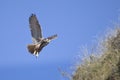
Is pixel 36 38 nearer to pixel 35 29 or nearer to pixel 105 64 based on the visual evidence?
pixel 35 29

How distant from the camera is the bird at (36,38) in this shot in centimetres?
1040

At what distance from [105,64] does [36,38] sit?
4.49 meters

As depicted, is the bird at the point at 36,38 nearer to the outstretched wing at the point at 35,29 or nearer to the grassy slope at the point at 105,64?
the outstretched wing at the point at 35,29

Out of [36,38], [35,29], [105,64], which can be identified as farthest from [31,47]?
[105,64]

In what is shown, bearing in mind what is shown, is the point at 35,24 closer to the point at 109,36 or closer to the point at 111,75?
the point at 111,75

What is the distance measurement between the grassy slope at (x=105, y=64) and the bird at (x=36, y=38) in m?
3.97

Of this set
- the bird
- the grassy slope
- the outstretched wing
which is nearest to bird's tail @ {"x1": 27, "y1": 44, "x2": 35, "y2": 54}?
the bird

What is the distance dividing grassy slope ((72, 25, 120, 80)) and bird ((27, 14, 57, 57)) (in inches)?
156

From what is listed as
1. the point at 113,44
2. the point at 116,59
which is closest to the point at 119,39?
the point at 113,44

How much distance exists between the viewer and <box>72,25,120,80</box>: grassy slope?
14.0 m

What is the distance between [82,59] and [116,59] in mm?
1714

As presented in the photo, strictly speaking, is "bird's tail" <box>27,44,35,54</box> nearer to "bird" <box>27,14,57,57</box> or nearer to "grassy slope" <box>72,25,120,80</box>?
"bird" <box>27,14,57,57</box>

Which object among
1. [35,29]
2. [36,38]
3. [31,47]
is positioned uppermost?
[35,29]

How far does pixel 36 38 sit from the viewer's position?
35.2 feet
